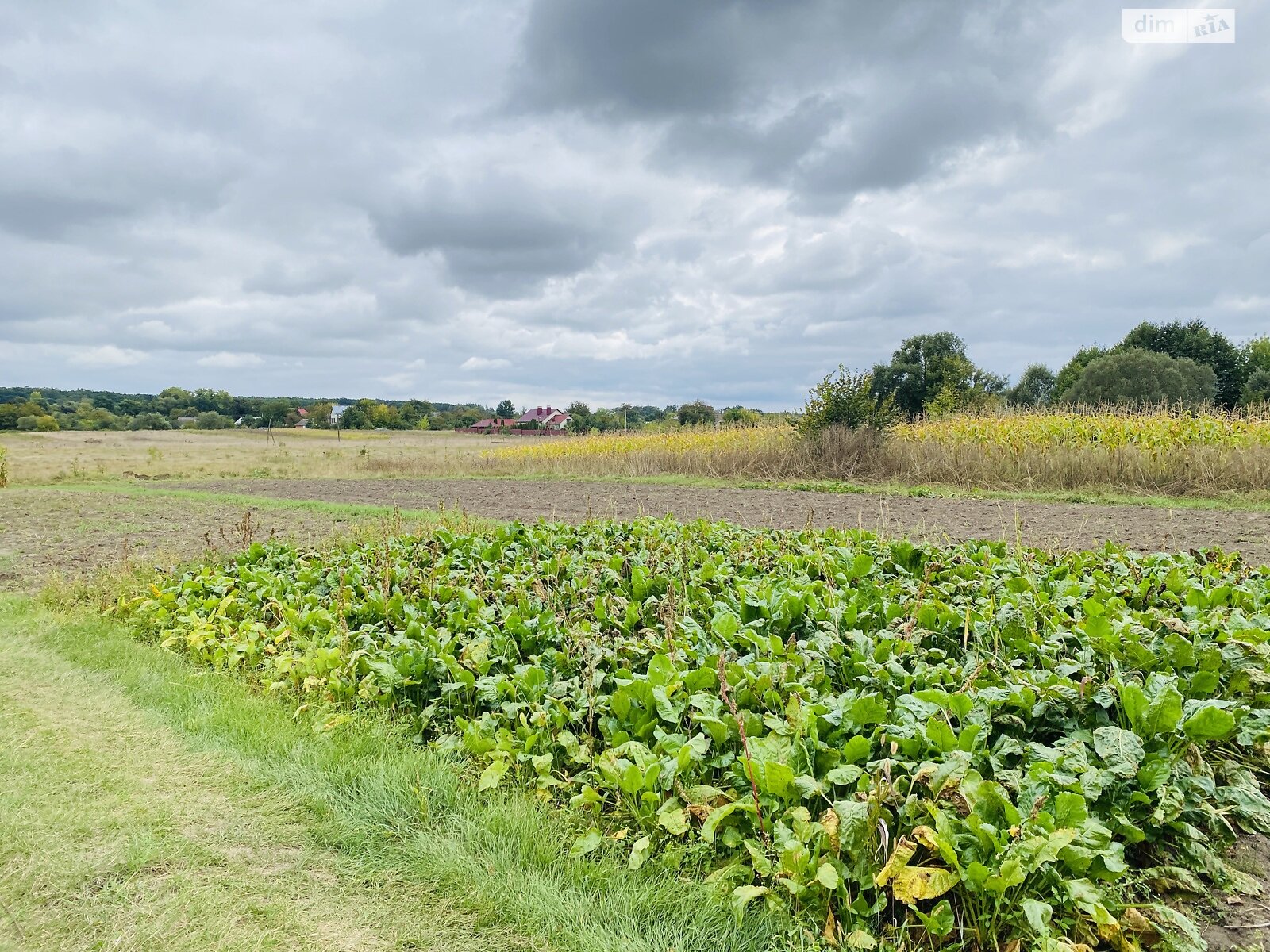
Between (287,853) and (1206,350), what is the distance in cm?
5371

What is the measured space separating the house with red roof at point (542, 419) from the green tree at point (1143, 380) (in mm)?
33160

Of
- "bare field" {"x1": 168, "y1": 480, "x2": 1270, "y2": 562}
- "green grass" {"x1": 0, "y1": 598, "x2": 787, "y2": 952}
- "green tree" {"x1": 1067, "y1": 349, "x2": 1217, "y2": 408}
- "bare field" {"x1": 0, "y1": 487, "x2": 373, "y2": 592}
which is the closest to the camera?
"green grass" {"x1": 0, "y1": 598, "x2": 787, "y2": 952}

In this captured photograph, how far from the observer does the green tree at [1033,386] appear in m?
53.5

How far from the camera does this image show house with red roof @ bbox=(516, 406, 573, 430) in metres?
56.9

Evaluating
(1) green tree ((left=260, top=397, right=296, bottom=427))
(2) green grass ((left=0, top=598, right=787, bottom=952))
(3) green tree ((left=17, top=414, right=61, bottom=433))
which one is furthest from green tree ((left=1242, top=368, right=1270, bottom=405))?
(3) green tree ((left=17, top=414, right=61, bottom=433))

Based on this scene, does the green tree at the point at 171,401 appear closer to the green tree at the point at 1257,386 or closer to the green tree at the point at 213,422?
the green tree at the point at 213,422

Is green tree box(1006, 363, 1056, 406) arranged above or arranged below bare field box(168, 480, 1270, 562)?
above

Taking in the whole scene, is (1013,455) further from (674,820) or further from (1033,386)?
(1033,386)

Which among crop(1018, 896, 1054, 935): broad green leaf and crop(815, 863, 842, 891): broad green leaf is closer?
crop(1018, 896, 1054, 935): broad green leaf

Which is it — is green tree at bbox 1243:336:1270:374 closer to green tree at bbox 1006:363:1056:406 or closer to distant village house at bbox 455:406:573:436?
green tree at bbox 1006:363:1056:406

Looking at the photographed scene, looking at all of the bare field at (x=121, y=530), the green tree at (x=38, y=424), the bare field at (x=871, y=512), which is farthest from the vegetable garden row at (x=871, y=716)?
the green tree at (x=38, y=424)

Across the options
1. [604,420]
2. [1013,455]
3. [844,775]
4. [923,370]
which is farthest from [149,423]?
[844,775]

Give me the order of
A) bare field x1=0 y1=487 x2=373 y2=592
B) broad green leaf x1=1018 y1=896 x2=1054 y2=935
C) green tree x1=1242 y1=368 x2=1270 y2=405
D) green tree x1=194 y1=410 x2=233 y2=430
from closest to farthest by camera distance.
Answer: broad green leaf x1=1018 y1=896 x2=1054 y2=935
bare field x1=0 y1=487 x2=373 y2=592
green tree x1=1242 y1=368 x2=1270 y2=405
green tree x1=194 y1=410 x2=233 y2=430

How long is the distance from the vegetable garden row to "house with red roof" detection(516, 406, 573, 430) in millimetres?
49430
